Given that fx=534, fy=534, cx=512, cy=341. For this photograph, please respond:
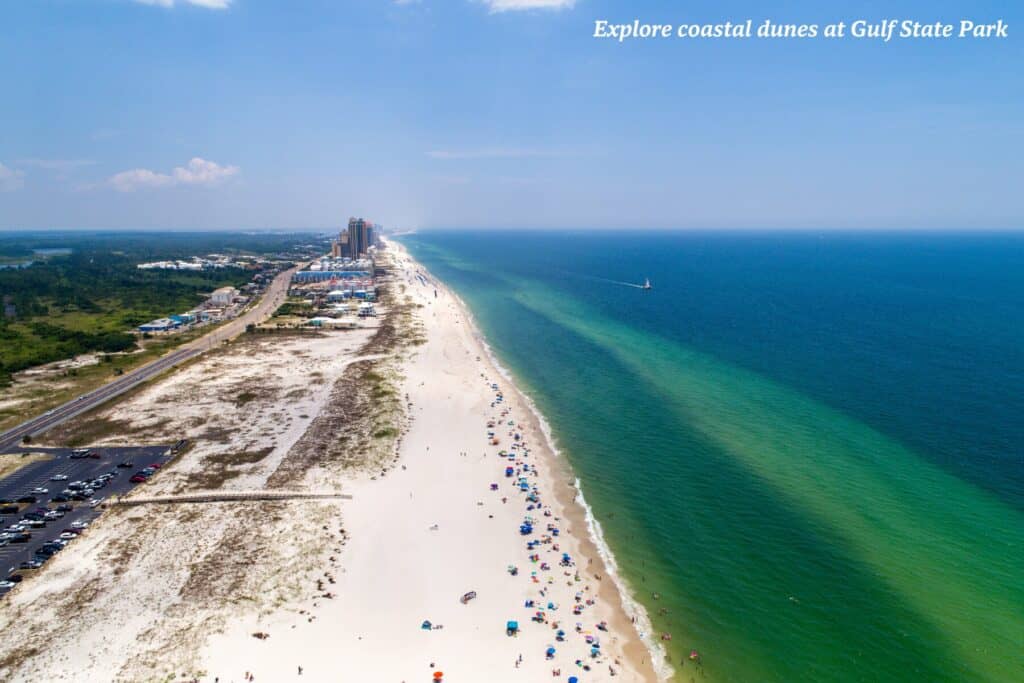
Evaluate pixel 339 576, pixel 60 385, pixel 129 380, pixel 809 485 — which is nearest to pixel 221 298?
pixel 129 380

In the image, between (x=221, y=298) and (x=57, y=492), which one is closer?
(x=57, y=492)

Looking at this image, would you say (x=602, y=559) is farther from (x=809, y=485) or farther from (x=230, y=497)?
(x=230, y=497)

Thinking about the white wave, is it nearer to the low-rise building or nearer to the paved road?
the paved road

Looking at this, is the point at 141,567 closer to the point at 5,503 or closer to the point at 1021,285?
the point at 5,503

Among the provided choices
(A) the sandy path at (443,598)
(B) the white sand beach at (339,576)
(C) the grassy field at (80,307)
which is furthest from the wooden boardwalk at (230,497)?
(C) the grassy field at (80,307)

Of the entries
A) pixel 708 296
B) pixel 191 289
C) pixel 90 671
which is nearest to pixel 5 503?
pixel 90 671

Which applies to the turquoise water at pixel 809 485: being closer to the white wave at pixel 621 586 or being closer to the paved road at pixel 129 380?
the white wave at pixel 621 586
